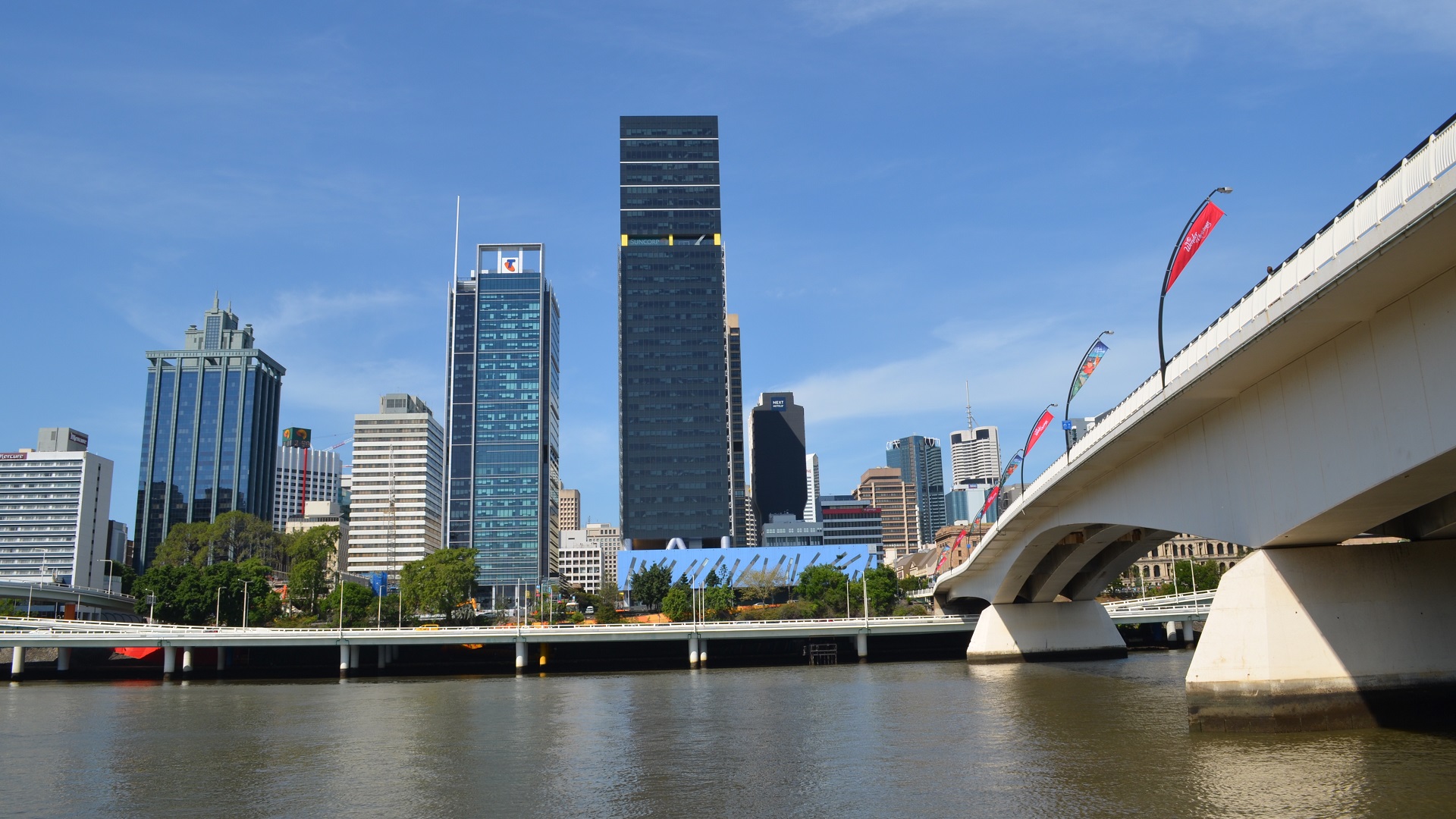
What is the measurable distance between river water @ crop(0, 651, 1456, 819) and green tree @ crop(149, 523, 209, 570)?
339 ft

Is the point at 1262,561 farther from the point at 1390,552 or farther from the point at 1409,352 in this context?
the point at 1409,352

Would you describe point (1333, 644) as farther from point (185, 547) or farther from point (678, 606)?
point (185, 547)

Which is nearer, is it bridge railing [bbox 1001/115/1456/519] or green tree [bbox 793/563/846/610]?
bridge railing [bbox 1001/115/1456/519]

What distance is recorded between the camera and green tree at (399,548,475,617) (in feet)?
443

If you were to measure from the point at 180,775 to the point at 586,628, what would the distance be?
5838 cm

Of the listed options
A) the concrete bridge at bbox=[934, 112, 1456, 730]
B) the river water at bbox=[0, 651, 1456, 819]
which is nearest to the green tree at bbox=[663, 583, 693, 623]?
the river water at bbox=[0, 651, 1456, 819]

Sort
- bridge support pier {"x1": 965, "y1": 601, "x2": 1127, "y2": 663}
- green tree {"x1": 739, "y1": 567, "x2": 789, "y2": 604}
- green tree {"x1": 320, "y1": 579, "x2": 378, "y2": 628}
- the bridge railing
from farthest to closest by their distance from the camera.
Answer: green tree {"x1": 739, "y1": 567, "x2": 789, "y2": 604}, green tree {"x1": 320, "y1": 579, "x2": 378, "y2": 628}, bridge support pier {"x1": 965, "y1": 601, "x2": 1127, "y2": 663}, the bridge railing

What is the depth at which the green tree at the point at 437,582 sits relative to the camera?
443 feet

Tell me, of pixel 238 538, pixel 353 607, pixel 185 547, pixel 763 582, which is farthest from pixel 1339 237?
pixel 238 538

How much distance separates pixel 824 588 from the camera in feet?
424

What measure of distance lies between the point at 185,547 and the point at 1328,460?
161 m

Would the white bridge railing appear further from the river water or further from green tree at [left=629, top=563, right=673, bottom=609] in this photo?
green tree at [left=629, top=563, right=673, bottom=609]

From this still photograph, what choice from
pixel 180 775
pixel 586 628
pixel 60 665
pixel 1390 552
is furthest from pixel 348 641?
pixel 1390 552

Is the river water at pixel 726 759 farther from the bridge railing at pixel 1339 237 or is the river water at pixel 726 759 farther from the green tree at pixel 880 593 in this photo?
the green tree at pixel 880 593
